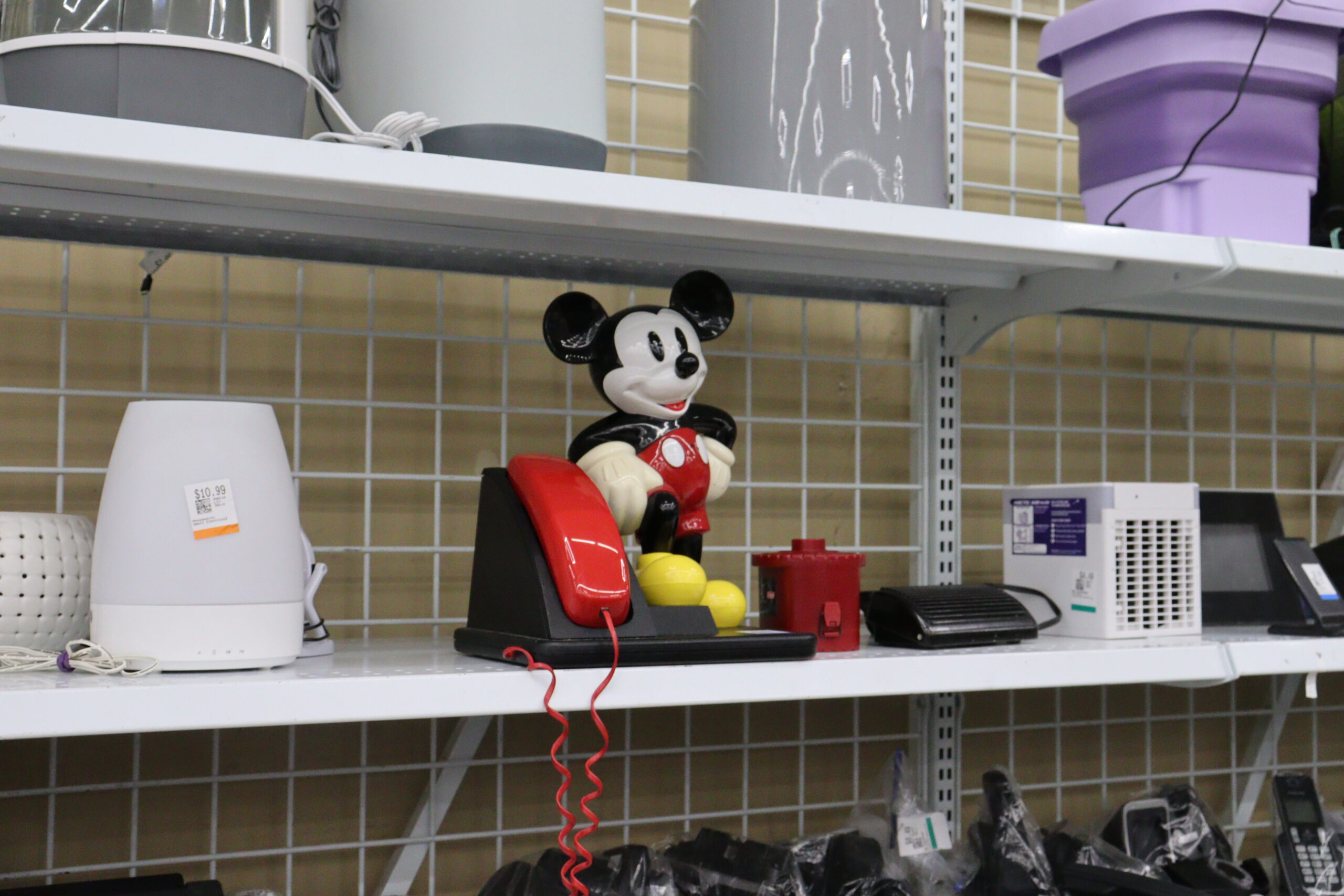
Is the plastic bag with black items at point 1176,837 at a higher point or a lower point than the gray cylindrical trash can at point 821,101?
lower

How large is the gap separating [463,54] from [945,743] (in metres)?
0.92

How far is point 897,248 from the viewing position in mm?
1004

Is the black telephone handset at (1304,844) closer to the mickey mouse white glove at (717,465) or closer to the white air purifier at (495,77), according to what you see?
the mickey mouse white glove at (717,465)

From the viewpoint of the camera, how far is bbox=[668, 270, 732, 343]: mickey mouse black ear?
1058 millimetres

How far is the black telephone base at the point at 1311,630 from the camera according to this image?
1.11 m

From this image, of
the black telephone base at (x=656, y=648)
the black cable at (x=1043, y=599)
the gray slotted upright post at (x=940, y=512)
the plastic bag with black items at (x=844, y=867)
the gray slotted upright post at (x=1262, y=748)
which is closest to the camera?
the black telephone base at (x=656, y=648)

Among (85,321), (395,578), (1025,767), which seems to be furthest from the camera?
(1025,767)

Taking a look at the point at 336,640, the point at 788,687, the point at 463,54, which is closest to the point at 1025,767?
the point at 788,687

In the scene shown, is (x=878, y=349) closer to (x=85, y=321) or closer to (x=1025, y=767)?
(x=1025, y=767)

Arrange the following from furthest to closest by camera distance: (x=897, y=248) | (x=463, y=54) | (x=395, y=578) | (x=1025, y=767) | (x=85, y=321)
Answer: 1. (x=1025, y=767)
2. (x=395, y=578)
3. (x=85, y=321)
4. (x=897, y=248)
5. (x=463, y=54)

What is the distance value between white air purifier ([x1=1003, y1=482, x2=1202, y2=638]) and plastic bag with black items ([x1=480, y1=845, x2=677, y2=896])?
46cm

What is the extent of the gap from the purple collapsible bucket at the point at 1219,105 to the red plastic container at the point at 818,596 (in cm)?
47

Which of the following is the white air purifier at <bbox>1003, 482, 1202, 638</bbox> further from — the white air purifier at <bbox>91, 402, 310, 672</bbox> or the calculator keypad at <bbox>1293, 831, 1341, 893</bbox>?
the white air purifier at <bbox>91, 402, 310, 672</bbox>

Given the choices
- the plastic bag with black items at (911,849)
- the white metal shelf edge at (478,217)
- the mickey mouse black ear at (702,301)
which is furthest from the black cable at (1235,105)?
the plastic bag with black items at (911,849)
